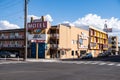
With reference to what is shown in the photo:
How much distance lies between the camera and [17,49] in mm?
67875

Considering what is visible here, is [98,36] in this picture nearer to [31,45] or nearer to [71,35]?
[71,35]

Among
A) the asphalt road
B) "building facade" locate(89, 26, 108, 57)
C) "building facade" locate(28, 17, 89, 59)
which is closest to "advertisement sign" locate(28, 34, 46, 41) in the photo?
"building facade" locate(28, 17, 89, 59)

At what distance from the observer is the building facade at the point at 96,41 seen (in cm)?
8975

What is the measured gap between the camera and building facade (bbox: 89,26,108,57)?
89.8 m

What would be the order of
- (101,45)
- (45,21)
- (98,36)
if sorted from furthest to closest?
1. (101,45)
2. (98,36)
3. (45,21)

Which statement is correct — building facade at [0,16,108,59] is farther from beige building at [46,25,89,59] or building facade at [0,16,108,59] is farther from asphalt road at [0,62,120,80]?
asphalt road at [0,62,120,80]

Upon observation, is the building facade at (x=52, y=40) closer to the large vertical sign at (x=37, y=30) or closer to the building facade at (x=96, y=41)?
the large vertical sign at (x=37, y=30)

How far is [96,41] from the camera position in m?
98.1

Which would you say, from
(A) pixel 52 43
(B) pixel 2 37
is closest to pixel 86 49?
(A) pixel 52 43

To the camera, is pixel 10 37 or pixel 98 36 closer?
pixel 10 37

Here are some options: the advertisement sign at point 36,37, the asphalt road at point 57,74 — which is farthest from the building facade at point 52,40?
the asphalt road at point 57,74

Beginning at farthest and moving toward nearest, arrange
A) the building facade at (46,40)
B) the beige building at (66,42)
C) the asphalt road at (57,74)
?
the beige building at (66,42) < the building facade at (46,40) < the asphalt road at (57,74)

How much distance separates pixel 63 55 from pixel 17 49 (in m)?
12.2

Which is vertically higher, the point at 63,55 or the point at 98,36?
the point at 98,36
